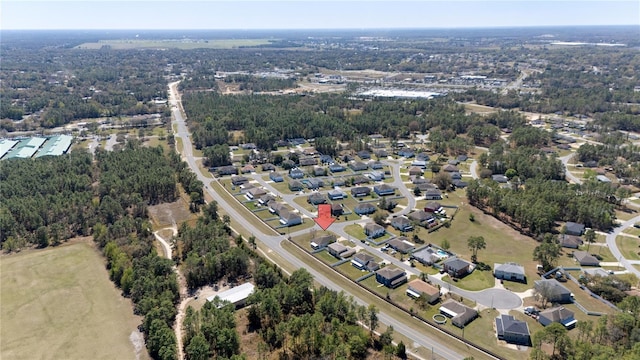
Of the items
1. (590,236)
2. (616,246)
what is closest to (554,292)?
(590,236)

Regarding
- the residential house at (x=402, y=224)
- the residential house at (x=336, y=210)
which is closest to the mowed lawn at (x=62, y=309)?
the residential house at (x=336, y=210)

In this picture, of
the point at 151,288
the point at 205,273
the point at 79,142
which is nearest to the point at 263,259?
the point at 205,273

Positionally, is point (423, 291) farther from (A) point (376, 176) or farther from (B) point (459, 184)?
(A) point (376, 176)

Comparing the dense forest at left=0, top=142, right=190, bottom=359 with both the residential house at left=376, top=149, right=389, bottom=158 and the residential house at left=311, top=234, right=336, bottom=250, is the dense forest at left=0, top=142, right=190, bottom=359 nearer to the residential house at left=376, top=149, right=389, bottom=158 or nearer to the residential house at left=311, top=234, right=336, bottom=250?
the residential house at left=311, top=234, right=336, bottom=250

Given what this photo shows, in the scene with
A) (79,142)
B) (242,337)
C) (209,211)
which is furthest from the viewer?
(79,142)

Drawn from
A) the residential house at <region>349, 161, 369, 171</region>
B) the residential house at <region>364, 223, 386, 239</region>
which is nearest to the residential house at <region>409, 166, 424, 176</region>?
the residential house at <region>349, 161, 369, 171</region>

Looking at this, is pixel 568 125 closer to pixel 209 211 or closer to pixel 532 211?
pixel 532 211

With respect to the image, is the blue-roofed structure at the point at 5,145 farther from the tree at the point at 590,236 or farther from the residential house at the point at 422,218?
the tree at the point at 590,236
